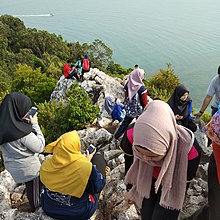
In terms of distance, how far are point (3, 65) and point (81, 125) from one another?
853 inches

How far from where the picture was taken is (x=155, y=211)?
7.09 ft

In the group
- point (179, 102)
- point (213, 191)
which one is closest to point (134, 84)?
point (179, 102)

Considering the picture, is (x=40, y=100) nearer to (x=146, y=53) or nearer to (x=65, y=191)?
(x=65, y=191)

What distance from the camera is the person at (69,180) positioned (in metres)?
2.21

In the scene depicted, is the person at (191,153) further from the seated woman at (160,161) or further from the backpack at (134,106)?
the backpack at (134,106)

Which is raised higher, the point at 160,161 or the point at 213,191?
the point at 160,161

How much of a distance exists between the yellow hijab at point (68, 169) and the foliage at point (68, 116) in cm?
363

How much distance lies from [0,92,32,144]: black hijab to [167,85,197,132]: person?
6.84 feet

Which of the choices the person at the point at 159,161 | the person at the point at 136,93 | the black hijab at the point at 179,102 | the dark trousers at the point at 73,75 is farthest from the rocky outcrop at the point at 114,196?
the dark trousers at the point at 73,75

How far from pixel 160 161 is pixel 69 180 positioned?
31.0 inches

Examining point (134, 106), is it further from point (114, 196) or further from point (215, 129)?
point (215, 129)

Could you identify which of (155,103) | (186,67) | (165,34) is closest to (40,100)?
(155,103)

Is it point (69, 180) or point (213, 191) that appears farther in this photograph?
point (69, 180)

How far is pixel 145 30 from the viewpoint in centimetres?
3162
